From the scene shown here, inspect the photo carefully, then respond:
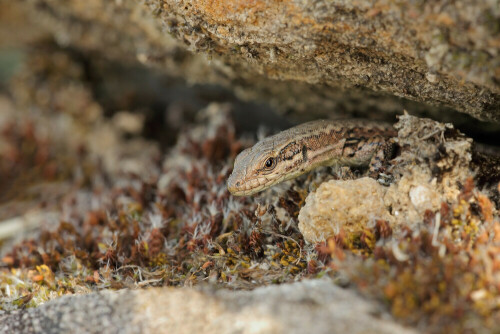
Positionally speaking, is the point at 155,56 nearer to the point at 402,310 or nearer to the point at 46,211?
the point at 46,211

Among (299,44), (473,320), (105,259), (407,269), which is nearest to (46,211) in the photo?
(105,259)

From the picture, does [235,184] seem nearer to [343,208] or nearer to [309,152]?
[309,152]

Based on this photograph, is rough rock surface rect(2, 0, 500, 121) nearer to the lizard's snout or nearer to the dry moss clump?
the dry moss clump

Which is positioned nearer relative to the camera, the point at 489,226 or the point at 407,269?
the point at 407,269

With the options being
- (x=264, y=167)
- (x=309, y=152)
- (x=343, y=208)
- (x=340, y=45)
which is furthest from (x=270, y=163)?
(x=340, y=45)

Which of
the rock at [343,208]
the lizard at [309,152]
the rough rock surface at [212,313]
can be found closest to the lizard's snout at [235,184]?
the lizard at [309,152]

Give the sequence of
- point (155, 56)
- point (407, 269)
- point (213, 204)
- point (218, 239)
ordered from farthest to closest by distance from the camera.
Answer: point (155, 56), point (213, 204), point (218, 239), point (407, 269)

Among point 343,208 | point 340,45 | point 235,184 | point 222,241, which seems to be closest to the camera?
point 343,208
